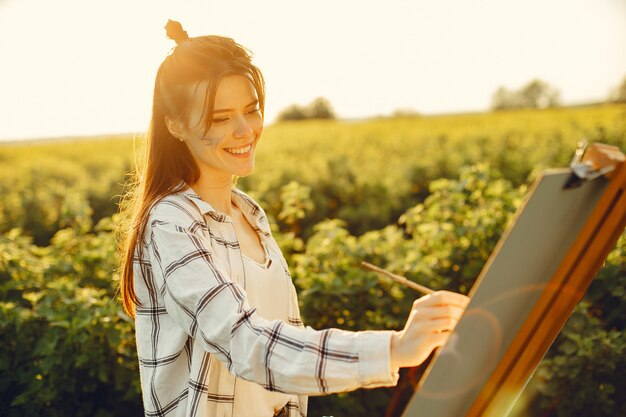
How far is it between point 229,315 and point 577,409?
228 cm

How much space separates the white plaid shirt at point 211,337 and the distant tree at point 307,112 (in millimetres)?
40667

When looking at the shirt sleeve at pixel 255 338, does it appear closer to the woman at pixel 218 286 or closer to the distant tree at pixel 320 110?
the woman at pixel 218 286

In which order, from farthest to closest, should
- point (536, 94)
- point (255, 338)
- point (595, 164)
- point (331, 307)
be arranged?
point (536, 94)
point (331, 307)
point (255, 338)
point (595, 164)

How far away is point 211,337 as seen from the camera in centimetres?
136

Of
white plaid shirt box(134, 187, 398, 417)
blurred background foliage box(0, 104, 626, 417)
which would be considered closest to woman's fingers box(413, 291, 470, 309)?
white plaid shirt box(134, 187, 398, 417)

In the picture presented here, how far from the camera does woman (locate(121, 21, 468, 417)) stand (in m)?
1.22

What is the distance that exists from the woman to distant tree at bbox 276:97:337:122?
40406mm

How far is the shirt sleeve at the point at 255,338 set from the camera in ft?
3.94

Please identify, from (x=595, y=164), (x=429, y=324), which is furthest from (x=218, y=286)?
(x=595, y=164)

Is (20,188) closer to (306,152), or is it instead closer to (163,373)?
(306,152)

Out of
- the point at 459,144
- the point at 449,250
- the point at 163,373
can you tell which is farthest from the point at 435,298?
the point at 459,144

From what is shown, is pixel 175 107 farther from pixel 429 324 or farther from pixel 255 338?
pixel 429 324

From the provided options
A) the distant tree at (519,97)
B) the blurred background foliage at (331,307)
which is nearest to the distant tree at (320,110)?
the distant tree at (519,97)

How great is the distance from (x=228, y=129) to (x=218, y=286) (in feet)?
1.87
